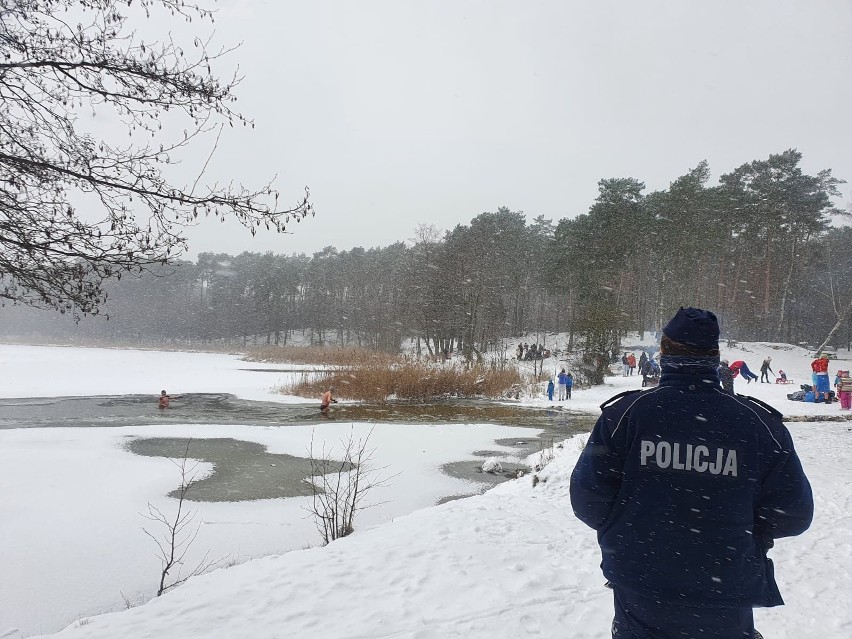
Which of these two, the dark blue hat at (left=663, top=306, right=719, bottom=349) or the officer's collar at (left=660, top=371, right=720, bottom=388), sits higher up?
the dark blue hat at (left=663, top=306, right=719, bottom=349)

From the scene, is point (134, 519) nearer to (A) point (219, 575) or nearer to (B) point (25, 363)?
(A) point (219, 575)

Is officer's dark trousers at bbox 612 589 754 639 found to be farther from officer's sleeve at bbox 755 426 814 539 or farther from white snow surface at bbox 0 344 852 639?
white snow surface at bbox 0 344 852 639

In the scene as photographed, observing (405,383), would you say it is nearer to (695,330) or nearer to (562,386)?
(562,386)

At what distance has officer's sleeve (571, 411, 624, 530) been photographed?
210 centimetres

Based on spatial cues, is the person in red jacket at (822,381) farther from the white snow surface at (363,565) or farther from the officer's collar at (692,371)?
the officer's collar at (692,371)

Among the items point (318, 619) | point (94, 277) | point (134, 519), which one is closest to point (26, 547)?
point (134, 519)

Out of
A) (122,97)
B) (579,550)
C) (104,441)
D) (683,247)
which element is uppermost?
(683,247)

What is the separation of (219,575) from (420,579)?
1915 mm

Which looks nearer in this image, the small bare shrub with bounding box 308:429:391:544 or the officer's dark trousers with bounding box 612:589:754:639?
the officer's dark trousers with bounding box 612:589:754:639

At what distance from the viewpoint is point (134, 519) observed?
7.41 meters

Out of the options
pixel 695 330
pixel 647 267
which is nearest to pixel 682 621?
pixel 695 330

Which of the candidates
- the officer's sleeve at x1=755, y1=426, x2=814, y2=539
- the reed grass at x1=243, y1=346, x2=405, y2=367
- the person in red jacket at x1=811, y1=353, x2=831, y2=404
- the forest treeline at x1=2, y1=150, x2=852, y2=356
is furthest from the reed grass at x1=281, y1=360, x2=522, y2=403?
the officer's sleeve at x1=755, y1=426, x2=814, y2=539

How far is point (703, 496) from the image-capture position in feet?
6.40

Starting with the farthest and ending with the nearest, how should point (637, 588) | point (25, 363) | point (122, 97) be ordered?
1. point (25, 363)
2. point (122, 97)
3. point (637, 588)
